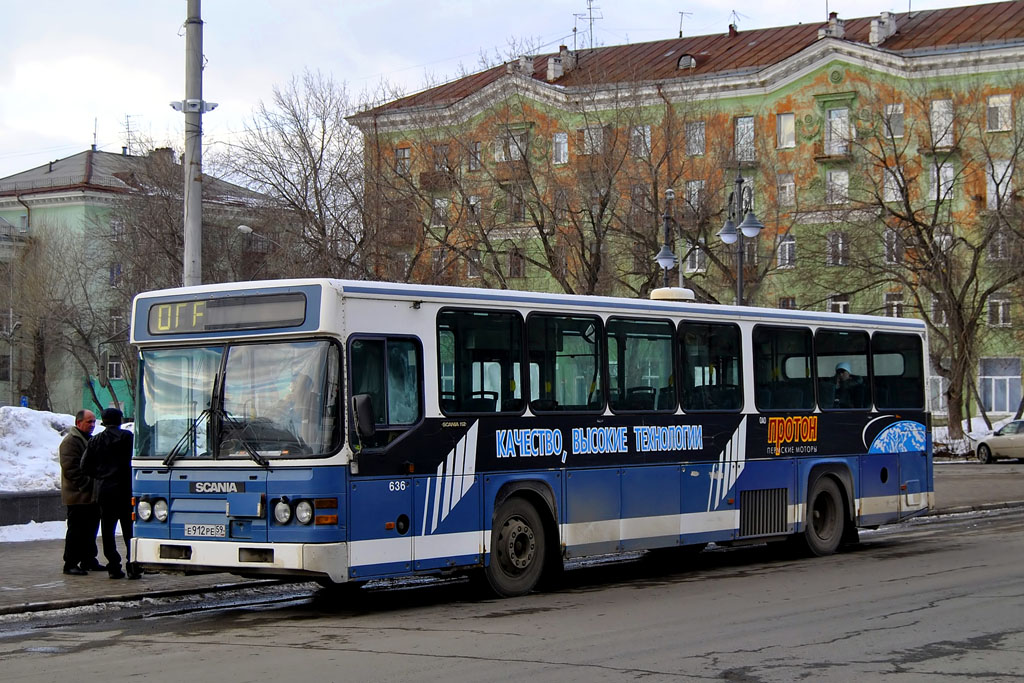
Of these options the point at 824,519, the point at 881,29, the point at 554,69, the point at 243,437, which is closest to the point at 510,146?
the point at 554,69

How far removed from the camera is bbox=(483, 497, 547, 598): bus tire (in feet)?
44.6

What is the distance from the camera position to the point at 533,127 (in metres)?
43.6

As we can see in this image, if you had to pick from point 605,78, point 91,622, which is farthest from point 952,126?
point 91,622

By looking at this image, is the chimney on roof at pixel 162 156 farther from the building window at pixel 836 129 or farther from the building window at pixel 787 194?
the building window at pixel 836 129

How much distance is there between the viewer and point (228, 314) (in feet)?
41.8

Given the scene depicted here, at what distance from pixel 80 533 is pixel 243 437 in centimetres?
408

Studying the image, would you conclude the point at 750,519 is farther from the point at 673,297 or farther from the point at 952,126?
the point at 952,126

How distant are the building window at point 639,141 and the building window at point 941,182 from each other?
38.0 feet

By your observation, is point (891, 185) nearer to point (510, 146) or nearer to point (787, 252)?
point (787, 252)

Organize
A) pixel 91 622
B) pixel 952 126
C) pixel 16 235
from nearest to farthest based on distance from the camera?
pixel 91 622, pixel 952 126, pixel 16 235

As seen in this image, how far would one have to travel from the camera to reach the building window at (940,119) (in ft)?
167

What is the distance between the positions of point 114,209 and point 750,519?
4454cm

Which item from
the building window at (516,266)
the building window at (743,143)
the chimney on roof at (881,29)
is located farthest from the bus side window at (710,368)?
the chimney on roof at (881,29)

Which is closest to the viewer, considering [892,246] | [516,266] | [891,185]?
[516,266]
